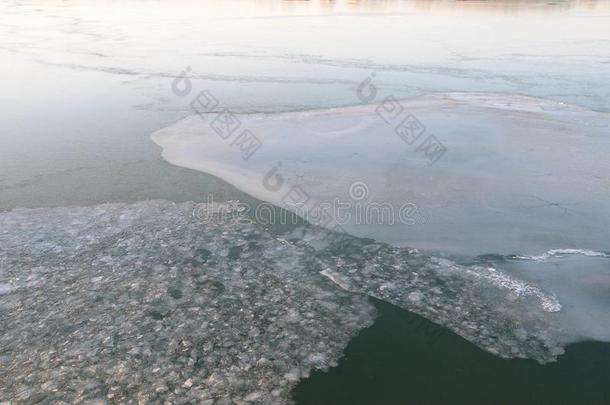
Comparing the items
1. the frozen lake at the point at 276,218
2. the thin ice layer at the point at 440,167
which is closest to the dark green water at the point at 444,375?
the frozen lake at the point at 276,218

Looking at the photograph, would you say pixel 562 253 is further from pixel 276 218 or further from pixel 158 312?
pixel 158 312

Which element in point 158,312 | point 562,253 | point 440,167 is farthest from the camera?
point 440,167

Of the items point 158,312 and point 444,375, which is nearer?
point 444,375

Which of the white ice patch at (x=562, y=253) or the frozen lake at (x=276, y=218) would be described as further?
the white ice patch at (x=562, y=253)

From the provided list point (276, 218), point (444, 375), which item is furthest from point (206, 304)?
point (444, 375)

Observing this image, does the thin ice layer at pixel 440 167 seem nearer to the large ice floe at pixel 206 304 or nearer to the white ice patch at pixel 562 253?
the white ice patch at pixel 562 253

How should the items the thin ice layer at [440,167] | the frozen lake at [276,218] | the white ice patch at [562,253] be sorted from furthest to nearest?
the thin ice layer at [440,167] < the white ice patch at [562,253] < the frozen lake at [276,218]

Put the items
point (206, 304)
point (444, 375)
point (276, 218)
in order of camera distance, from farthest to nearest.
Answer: point (276, 218)
point (206, 304)
point (444, 375)
